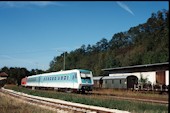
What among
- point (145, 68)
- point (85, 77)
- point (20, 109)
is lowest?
point (20, 109)

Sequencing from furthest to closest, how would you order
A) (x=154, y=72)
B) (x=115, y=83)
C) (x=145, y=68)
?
(x=115, y=83) < (x=145, y=68) < (x=154, y=72)

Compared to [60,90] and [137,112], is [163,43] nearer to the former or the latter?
[60,90]

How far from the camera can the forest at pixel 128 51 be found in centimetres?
8249

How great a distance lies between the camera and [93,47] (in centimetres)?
16050

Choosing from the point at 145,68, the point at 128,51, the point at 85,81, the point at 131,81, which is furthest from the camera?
the point at 128,51

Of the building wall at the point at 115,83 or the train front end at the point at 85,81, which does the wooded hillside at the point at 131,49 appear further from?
the train front end at the point at 85,81

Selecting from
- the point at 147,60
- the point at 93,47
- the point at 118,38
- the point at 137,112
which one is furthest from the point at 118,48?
the point at 137,112

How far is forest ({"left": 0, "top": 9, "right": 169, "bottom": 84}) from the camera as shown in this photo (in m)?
82.5

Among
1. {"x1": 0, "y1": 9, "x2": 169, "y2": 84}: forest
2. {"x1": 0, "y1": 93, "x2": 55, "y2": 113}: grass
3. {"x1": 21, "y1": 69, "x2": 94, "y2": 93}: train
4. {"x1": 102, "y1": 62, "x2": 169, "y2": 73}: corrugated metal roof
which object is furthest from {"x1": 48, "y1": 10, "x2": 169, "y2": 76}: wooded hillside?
{"x1": 0, "y1": 93, "x2": 55, "y2": 113}: grass

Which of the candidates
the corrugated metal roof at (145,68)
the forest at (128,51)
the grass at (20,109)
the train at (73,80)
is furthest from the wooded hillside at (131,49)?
the grass at (20,109)

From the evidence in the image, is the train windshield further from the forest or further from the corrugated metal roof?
the forest

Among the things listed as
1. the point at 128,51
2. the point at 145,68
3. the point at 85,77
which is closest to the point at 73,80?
the point at 85,77

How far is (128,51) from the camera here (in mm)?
127250

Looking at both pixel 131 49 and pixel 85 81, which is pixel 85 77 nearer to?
pixel 85 81
